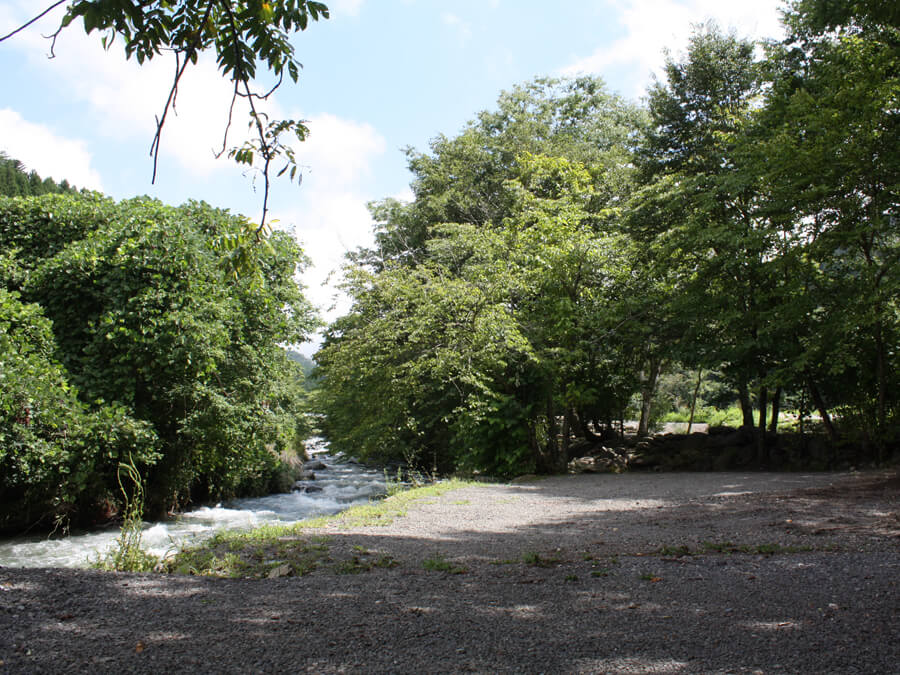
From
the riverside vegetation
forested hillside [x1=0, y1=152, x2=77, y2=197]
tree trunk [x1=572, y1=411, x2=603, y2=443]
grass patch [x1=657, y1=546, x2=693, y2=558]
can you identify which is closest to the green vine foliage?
the riverside vegetation

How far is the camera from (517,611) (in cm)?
313

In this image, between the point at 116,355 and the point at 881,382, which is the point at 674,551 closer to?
the point at 116,355

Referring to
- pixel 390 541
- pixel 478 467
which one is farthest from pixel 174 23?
pixel 478 467

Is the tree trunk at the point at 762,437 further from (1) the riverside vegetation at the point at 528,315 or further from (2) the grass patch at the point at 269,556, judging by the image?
(2) the grass patch at the point at 269,556

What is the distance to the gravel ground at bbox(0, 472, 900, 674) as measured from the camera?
8.04 ft

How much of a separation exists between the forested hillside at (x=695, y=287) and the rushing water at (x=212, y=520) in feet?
4.71

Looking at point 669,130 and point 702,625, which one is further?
point 669,130

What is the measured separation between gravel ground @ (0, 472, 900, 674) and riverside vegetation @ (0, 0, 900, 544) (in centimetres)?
370

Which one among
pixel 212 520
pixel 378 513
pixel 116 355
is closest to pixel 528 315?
pixel 378 513

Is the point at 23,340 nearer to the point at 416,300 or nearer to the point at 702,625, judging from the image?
the point at 416,300

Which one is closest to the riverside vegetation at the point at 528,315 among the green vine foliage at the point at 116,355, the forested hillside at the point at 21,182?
the green vine foliage at the point at 116,355

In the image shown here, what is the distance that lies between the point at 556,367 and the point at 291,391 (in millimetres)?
5821

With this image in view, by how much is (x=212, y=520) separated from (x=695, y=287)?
11.2m

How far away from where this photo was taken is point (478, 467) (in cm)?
1415
